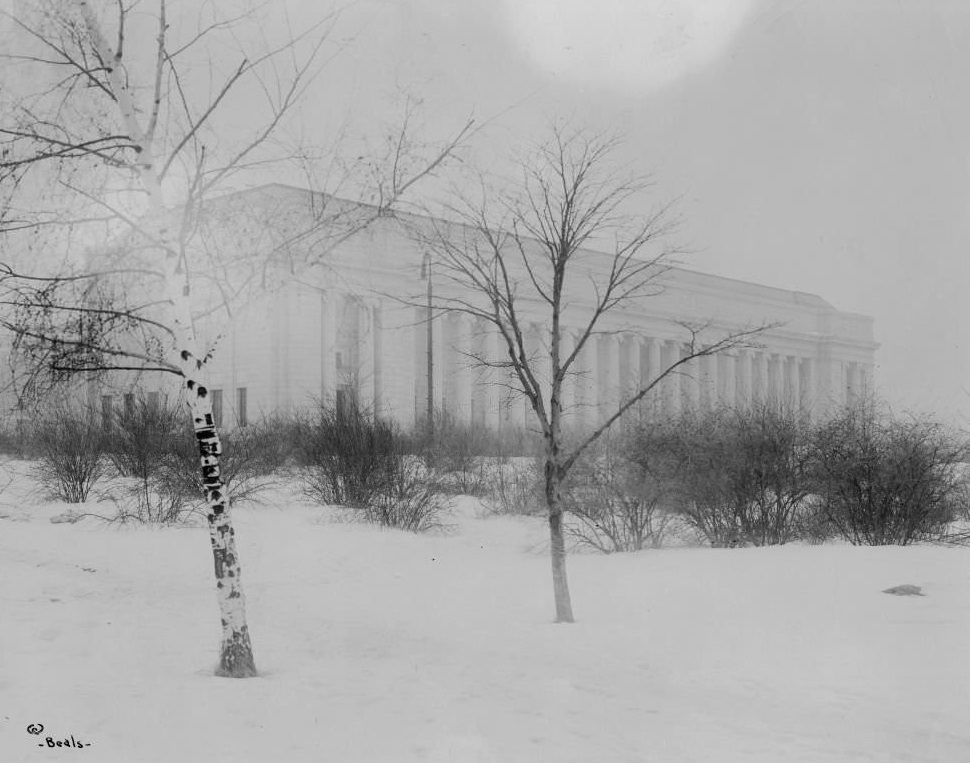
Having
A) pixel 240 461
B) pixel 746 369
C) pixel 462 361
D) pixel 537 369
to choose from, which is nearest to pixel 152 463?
pixel 240 461

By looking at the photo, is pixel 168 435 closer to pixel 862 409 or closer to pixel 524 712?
pixel 862 409

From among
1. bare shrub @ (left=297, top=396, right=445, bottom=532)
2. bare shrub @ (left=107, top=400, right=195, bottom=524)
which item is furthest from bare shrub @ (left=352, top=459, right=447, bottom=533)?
bare shrub @ (left=107, top=400, right=195, bottom=524)

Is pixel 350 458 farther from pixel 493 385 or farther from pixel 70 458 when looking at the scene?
pixel 493 385

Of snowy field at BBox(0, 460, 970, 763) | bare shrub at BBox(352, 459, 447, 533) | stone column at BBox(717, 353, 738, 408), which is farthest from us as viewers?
stone column at BBox(717, 353, 738, 408)

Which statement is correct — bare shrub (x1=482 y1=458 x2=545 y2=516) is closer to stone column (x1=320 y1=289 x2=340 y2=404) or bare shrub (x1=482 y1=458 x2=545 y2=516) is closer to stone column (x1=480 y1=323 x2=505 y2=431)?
stone column (x1=320 y1=289 x2=340 y2=404)

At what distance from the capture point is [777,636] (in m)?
10.1

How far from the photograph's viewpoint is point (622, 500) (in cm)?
1716

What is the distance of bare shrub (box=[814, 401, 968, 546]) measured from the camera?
55.2 feet

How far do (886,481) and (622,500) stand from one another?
13.4ft

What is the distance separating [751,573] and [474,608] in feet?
11.8

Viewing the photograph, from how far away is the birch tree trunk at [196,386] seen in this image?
7.96m

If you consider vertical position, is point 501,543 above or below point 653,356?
below

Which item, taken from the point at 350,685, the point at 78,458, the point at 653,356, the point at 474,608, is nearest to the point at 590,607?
the point at 474,608

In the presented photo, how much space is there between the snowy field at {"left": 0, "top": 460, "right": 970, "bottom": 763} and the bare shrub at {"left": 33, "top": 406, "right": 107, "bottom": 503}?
13.6 feet
